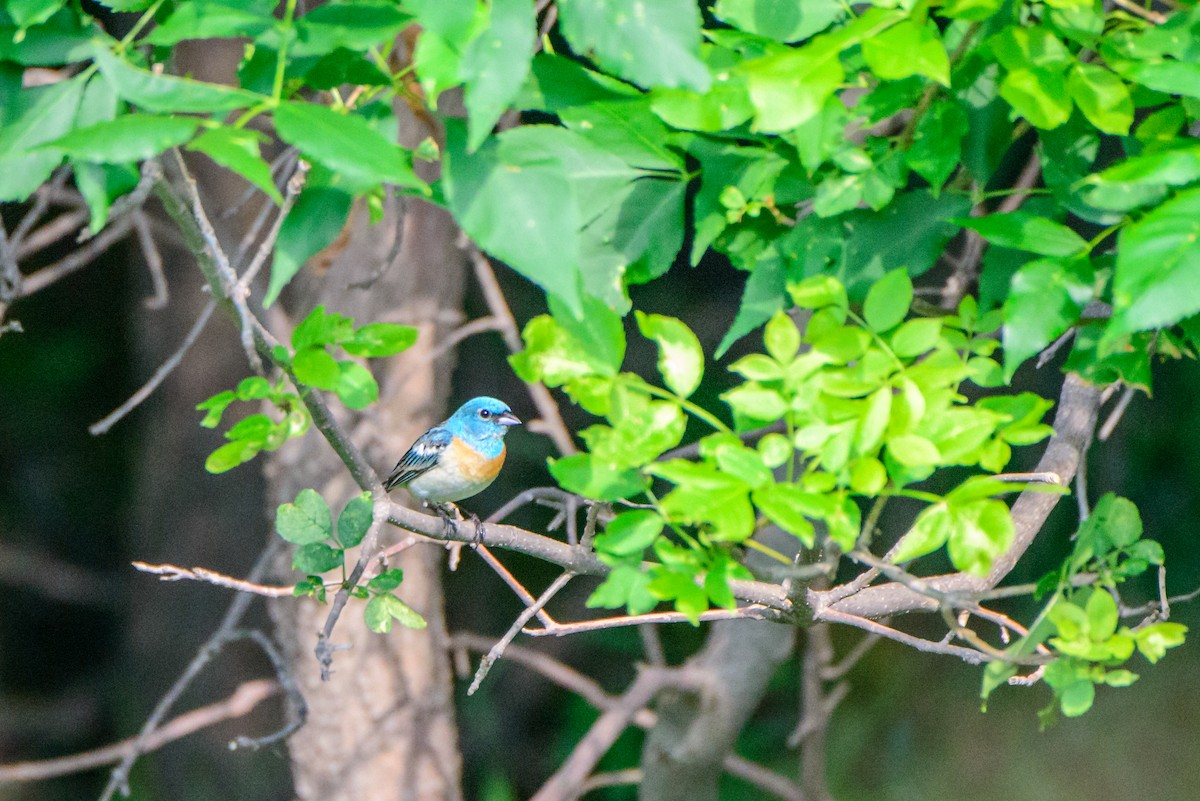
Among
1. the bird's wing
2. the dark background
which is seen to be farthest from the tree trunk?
the dark background

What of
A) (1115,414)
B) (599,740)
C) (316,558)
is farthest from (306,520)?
(599,740)

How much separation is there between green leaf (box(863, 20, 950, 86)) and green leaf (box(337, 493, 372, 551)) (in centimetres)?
77

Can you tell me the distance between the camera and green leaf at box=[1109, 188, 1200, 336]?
0.85 m

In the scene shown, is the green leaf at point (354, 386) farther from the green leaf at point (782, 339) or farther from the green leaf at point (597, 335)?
the green leaf at point (782, 339)

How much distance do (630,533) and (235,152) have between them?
0.42 m

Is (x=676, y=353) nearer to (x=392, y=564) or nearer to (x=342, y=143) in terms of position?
(x=342, y=143)

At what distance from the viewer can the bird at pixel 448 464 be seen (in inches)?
94.0

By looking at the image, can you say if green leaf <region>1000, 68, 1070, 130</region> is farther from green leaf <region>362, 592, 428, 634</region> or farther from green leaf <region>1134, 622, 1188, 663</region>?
green leaf <region>362, 592, 428, 634</region>

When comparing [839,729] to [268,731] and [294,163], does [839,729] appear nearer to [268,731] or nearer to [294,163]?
[268,731]

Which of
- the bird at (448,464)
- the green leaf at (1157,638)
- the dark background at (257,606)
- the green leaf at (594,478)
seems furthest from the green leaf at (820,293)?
the dark background at (257,606)

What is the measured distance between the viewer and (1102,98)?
1.02 m

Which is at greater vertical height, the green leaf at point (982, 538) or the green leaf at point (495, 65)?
the green leaf at point (495, 65)

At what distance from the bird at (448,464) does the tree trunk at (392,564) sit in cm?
14

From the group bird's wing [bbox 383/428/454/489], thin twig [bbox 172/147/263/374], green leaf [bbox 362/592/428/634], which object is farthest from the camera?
bird's wing [bbox 383/428/454/489]
